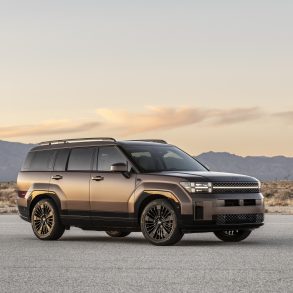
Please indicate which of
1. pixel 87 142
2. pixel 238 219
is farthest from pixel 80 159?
pixel 238 219

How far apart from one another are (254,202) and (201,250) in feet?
6.26

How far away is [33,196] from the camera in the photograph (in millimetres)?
18922

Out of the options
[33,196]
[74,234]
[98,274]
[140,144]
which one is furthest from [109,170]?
[98,274]

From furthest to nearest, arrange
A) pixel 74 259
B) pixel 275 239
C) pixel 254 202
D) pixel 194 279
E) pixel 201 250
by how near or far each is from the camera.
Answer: pixel 275 239, pixel 254 202, pixel 201 250, pixel 74 259, pixel 194 279

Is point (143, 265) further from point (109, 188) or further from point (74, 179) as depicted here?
point (74, 179)

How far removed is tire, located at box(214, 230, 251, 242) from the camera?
18.0 metres

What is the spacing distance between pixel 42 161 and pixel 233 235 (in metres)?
4.39

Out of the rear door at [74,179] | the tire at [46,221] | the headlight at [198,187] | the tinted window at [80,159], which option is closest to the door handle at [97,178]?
the rear door at [74,179]

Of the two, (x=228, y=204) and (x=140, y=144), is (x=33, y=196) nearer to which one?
(x=140, y=144)

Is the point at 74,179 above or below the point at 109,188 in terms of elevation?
above

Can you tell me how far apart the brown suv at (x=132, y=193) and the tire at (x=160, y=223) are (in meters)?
0.02

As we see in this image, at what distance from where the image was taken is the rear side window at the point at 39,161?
18.9m

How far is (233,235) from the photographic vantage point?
59.4 feet

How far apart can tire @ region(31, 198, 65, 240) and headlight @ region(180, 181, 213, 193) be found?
328 cm
